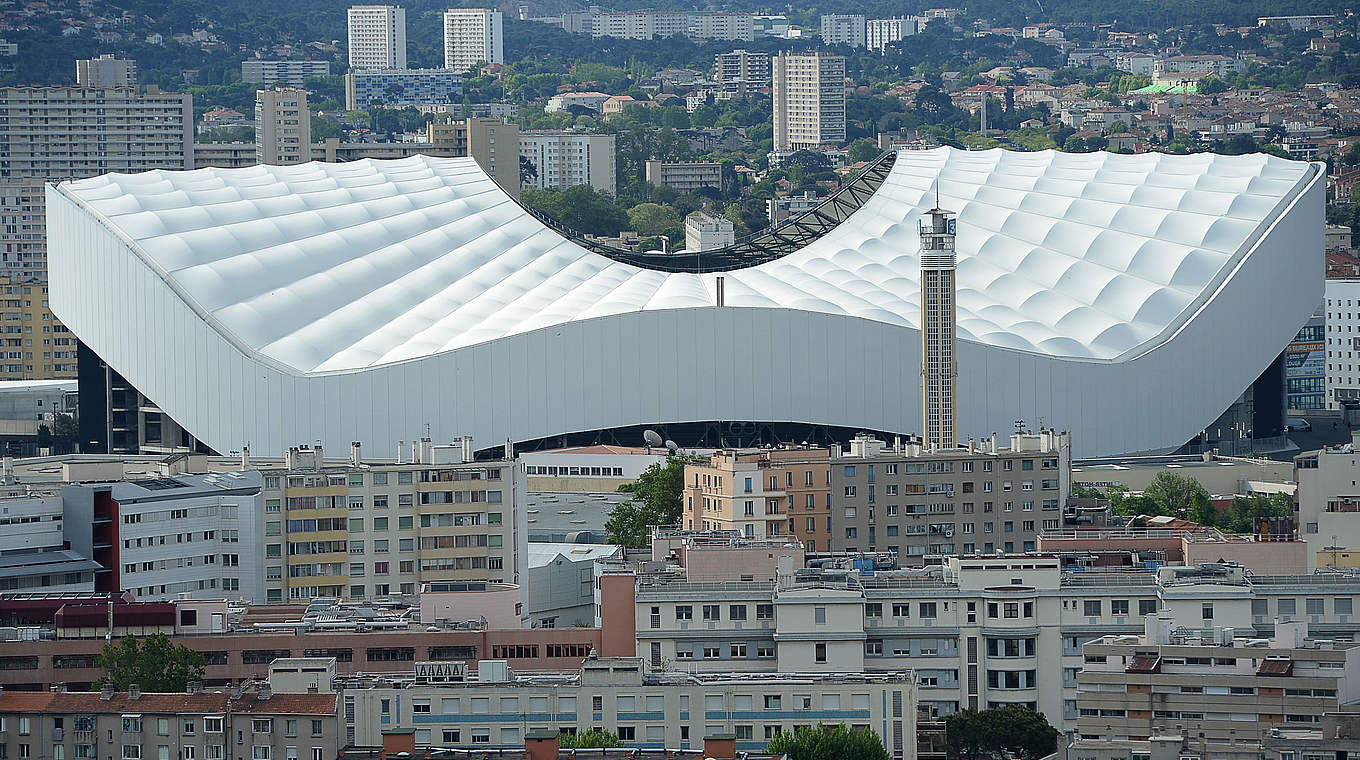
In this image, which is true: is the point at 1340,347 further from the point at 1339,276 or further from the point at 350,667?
the point at 350,667

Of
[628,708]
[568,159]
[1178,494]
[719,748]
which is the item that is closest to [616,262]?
[1178,494]

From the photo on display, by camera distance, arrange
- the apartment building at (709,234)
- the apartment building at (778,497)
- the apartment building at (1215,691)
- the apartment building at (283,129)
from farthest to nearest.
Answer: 1. the apartment building at (283,129)
2. the apartment building at (709,234)
3. the apartment building at (778,497)
4. the apartment building at (1215,691)

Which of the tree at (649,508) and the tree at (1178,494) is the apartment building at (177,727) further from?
the tree at (1178,494)

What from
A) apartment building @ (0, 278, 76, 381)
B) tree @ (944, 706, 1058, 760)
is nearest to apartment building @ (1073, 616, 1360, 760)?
tree @ (944, 706, 1058, 760)

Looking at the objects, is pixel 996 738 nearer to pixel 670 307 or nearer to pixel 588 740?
pixel 588 740

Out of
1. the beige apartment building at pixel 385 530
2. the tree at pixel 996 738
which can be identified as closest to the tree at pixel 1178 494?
the beige apartment building at pixel 385 530
